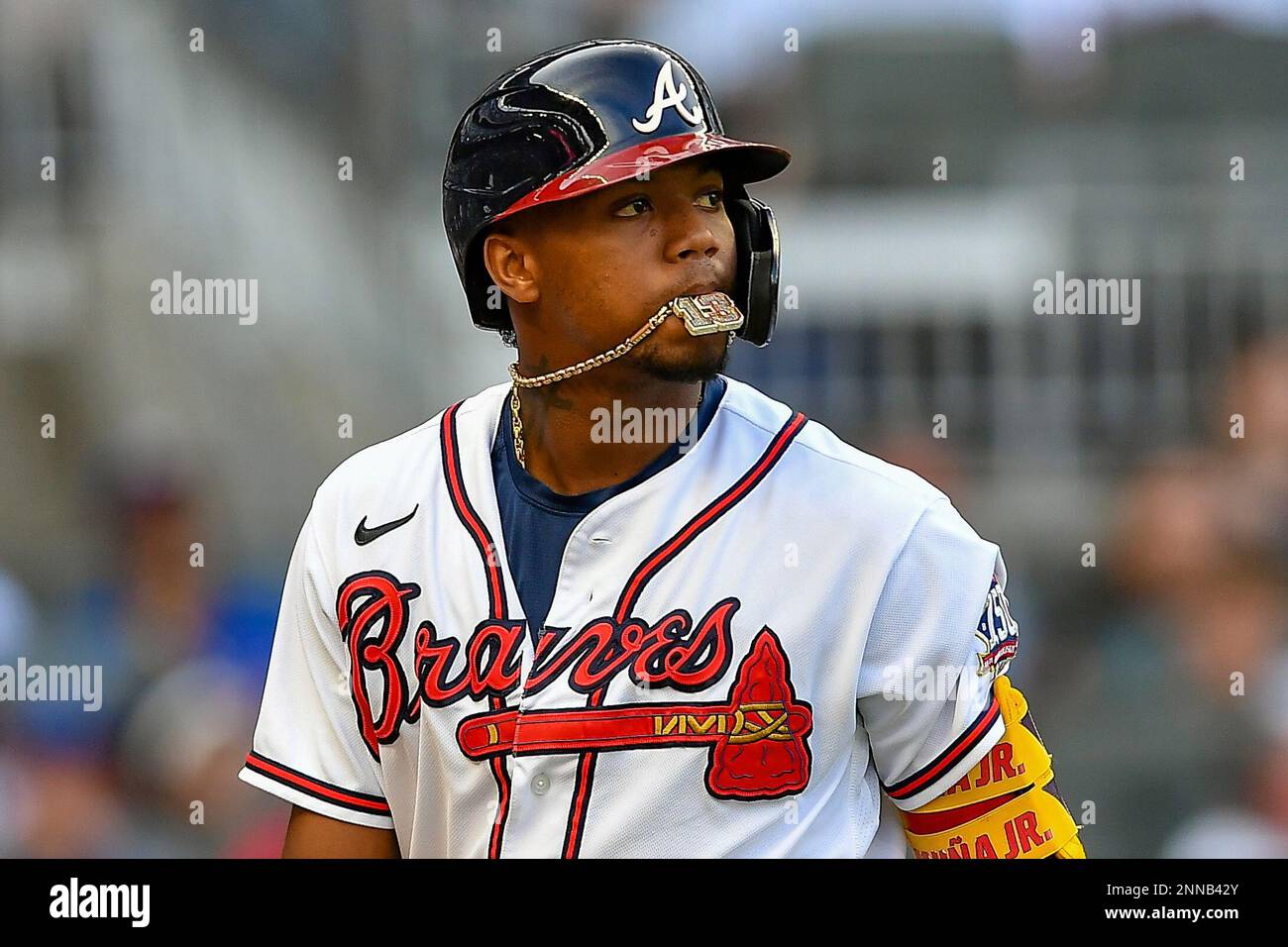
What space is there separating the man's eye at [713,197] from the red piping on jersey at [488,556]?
44 cm

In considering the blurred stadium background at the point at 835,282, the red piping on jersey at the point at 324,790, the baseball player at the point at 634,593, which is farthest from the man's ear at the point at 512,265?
the blurred stadium background at the point at 835,282

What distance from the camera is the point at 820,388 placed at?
15.3ft

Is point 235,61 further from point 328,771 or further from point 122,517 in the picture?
point 328,771

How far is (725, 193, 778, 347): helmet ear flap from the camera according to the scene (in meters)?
1.76

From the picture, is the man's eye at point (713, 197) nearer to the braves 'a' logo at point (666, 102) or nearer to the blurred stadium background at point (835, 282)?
the braves 'a' logo at point (666, 102)

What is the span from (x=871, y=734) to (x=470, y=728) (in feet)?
1.50

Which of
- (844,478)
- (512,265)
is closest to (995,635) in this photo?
(844,478)

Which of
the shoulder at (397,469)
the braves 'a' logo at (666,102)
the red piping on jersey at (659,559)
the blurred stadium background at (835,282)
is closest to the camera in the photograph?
the red piping on jersey at (659,559)

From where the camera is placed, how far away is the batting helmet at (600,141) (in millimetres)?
1714

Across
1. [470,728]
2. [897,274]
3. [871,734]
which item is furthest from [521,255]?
[897,274]

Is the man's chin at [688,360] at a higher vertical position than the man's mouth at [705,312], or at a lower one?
lower

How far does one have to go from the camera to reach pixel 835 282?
491 centimetres

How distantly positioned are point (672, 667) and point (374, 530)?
0.42 m

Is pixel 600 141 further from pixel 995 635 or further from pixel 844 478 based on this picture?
pixel 995 635
